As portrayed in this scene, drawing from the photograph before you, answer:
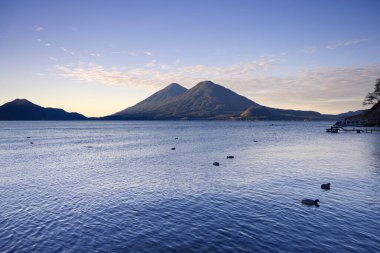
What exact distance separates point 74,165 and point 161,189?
30.6 m

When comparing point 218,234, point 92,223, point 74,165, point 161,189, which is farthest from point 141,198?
point 74,165

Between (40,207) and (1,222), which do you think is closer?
(1,222)

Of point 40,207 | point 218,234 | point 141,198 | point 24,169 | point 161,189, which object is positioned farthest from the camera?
point 24,169

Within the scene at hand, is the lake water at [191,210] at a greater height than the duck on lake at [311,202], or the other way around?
the duck on lake at [311,202]

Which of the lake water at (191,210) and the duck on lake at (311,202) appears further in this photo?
the duck on lake at (311,202)

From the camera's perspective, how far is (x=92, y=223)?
25.6 metres

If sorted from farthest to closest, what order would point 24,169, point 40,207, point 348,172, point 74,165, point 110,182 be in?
point 74,165 < point 24,169 < point 348,172 < point 110,182 < point 40,207

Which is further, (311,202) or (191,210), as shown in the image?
(311,202)

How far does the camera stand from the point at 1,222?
1016 inches

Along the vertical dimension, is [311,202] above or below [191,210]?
above

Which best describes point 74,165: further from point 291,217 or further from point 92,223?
point 291,217

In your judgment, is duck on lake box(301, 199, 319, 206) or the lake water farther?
duck on lake box(301, 199, 319, 206)

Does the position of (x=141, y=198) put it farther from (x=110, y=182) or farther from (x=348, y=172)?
(x=348, y=172)

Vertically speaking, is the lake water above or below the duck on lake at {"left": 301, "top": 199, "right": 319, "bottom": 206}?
below
